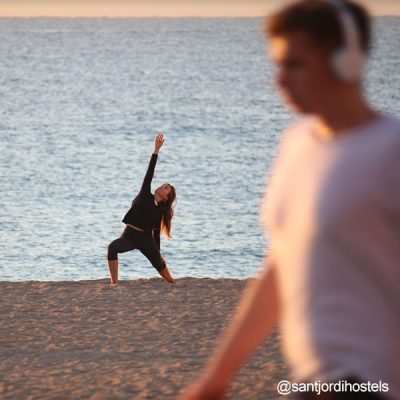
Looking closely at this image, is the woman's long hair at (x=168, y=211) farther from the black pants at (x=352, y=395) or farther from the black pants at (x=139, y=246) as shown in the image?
the black pants at (x=352, y=395)

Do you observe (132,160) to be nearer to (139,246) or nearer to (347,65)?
(139,246)

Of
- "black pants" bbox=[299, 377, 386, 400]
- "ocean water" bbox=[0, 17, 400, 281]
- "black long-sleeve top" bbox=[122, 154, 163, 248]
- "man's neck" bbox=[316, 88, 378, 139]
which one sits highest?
"man's neck" bbox=[316, 88, 378, 139]

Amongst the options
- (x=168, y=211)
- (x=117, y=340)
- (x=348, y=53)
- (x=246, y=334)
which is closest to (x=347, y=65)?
(x=348, y=53)

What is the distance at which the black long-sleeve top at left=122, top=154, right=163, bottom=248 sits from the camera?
14.7 metres

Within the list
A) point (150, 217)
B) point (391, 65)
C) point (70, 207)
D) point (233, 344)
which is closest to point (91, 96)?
point (391, 65)

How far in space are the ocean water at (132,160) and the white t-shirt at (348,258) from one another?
81.1 ft

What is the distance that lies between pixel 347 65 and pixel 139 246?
1232cm

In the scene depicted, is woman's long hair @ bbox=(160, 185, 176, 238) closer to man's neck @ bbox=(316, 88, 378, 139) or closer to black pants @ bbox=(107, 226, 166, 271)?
black pants @ bbox=(107, 226, 166, 271)

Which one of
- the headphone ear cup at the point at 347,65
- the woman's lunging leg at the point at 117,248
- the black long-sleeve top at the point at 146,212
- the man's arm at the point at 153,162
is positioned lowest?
the woman's lunging leg at the point at 117,248

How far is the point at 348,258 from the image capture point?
2857mm

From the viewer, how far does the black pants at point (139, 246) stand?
15.0m

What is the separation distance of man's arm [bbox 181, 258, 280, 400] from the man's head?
0.43 m

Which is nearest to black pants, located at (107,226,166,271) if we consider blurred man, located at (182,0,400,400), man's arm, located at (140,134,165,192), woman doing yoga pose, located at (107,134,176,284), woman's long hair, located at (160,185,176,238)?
woman doing yoga pose, located at (107,134,176,284)

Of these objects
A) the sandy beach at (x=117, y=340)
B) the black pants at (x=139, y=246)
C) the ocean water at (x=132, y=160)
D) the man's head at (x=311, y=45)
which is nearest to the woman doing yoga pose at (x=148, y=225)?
the black pants at (x=139, y=246)
